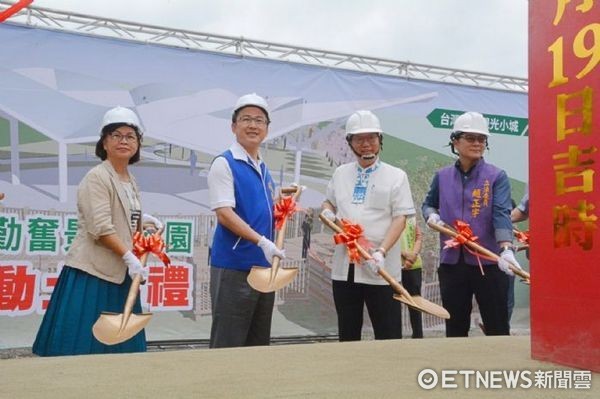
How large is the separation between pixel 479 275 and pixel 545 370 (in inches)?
45.5

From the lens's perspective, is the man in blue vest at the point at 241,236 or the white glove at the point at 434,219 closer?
the man in blue vest at the point at 241,236

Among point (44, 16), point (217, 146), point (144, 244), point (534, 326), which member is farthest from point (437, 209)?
point (44, 16)

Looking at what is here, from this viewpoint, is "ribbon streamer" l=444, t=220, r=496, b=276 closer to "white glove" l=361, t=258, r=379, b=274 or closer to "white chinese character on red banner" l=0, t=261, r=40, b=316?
"white glove" l=361, t=258, r=379, b=274

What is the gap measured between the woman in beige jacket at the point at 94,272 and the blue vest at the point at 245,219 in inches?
9.2

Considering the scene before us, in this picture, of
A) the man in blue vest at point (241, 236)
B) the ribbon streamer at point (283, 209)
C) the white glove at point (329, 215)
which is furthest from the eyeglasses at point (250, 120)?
the white glove at point (329, 215)

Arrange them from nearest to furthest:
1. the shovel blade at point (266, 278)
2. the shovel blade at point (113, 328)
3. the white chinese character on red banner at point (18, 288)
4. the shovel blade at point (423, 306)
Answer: the shovel blade at point (113, 328), the shovel blade at point (266, 278), the shovel blade at point (423, 306), the white chinese character on red banner at point (18, 288)

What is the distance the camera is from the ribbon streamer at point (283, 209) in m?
2.09

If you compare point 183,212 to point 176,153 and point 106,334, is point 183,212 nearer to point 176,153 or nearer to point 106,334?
point 176,153

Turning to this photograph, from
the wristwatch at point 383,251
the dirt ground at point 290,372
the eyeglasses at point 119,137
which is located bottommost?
the dirt ground at point 290,372

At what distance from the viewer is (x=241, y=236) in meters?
→ 1.91

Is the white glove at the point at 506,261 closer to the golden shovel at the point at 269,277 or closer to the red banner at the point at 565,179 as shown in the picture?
the golden shovel at the point at 269,277

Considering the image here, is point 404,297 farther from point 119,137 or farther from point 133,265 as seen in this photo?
point 119,137

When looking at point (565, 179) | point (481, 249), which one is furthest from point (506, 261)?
point (565, 179)

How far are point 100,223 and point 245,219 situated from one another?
16.2 inches
